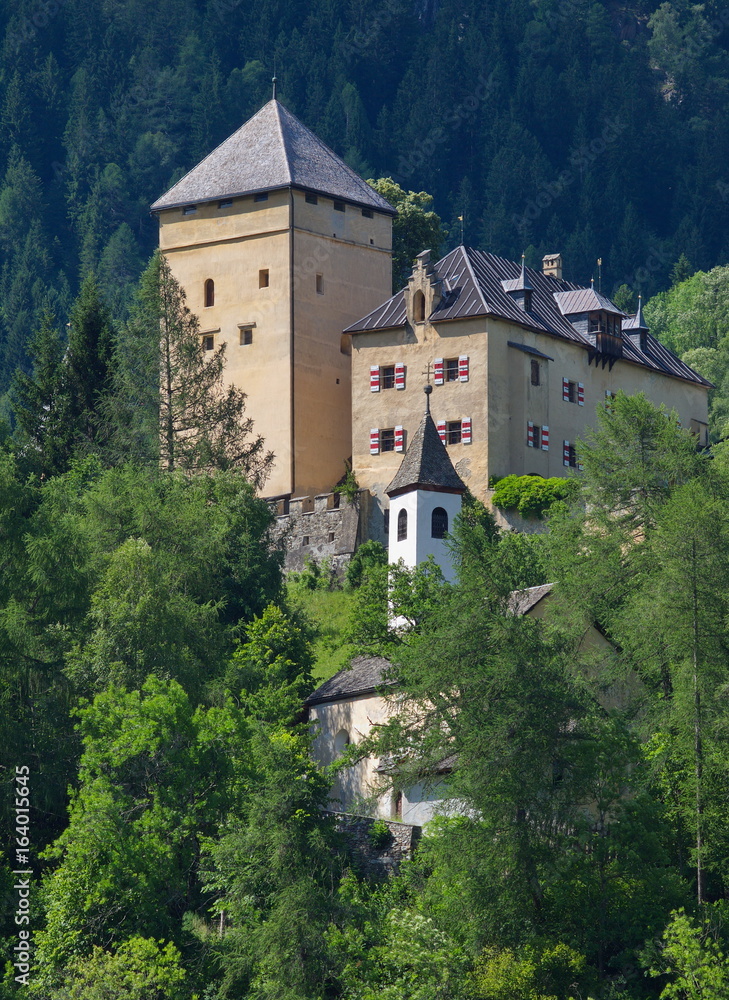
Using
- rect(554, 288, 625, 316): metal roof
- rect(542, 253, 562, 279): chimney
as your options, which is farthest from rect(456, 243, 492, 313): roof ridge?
rect(542, 253, 562, 279): chimney

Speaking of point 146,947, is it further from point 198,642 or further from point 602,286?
point 602,286

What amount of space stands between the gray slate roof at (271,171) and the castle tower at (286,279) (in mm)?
73

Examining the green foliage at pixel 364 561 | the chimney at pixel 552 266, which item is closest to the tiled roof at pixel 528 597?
the green foliage at pixel 364 561

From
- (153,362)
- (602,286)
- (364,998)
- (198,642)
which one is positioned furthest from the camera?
(602,286)

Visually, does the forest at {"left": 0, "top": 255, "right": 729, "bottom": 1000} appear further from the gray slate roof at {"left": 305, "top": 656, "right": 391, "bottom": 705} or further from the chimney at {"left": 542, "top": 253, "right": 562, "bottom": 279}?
the chimney at {"left": 542, "top": 253, "right": 562, "bottom": 279}

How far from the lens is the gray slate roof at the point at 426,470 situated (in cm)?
5075

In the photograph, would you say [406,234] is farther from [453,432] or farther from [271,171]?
[453,432]

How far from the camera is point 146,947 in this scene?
38.8 meters

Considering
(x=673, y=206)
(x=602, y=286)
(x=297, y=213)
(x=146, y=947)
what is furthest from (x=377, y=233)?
(x=673, y=206)

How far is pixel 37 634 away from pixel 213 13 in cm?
11311

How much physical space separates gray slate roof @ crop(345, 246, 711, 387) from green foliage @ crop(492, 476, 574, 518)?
5831 mm

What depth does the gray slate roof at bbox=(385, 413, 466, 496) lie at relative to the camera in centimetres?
5075

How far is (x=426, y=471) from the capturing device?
50875mm

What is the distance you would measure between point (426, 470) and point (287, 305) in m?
19.0
